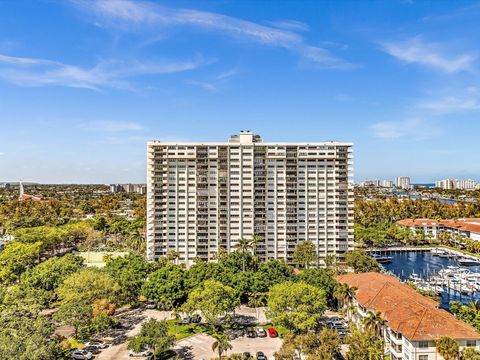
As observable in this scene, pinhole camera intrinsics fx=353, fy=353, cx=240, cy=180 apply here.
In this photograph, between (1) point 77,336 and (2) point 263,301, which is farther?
(2) point 263,301

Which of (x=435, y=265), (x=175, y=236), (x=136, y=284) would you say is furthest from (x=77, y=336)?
(x=435, y=265)

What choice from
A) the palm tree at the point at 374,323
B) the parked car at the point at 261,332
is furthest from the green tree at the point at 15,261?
the palm tree at the point at 374,323

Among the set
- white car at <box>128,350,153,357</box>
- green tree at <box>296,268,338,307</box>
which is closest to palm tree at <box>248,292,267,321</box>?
green tree at <box>296,268,338,307</box>

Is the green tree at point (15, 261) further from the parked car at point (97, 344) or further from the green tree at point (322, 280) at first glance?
the green tree at point (322, 280)

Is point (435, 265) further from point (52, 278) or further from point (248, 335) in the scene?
point (52, 278)

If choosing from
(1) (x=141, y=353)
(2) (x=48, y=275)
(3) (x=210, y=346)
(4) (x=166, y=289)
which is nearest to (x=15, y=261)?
(2) (x=48, y=275)

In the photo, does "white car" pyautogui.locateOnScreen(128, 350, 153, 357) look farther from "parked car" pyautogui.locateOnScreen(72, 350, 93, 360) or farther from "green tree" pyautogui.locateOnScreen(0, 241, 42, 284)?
"green tree" pyautogui.locateOnScreen(0, 241, 42, 284)

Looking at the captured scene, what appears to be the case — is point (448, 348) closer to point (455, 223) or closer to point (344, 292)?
point (344, 292)
